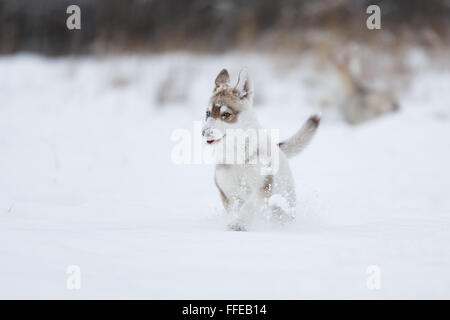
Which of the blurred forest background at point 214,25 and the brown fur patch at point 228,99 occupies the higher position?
the blurred forest background at point 214,25

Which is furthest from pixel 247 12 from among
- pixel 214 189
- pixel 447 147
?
pixel 214 189

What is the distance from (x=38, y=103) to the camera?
10.1m

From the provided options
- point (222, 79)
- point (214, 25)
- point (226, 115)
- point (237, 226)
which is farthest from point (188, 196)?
point (214, 25)

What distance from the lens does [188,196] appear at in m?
4.98

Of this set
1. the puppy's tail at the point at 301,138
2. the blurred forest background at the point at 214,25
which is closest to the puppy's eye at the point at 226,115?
the puppy's tail at the point at 301,138

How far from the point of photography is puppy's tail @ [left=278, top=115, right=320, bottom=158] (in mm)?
3977

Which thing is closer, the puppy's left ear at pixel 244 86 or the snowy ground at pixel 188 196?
the snowy ground at pixel 188 196

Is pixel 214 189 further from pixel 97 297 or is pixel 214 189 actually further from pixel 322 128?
pixel 322 128

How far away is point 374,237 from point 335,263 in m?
0.70

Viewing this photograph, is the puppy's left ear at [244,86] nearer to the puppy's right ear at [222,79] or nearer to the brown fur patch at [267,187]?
the puppy's right ear at [222,79]

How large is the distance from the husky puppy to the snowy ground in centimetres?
18

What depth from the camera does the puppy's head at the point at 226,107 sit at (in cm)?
345

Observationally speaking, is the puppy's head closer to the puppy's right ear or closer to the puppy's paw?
the puppy's right ear
